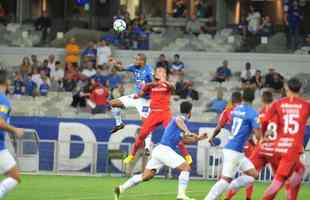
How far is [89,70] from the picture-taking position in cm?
3859

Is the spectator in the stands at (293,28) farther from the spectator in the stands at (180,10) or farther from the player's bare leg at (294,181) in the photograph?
the player's bare leg at (294,181)

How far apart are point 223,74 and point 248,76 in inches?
37.2

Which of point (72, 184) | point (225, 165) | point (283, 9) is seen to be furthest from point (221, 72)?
point (225, 165)

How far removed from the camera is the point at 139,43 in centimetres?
4119

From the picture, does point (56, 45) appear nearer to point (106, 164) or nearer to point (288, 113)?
point (106, 164)

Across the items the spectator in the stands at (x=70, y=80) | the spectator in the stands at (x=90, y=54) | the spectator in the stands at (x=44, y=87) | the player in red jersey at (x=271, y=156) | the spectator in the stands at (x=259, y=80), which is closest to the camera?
the player in red jersey at (x=271, y=156)

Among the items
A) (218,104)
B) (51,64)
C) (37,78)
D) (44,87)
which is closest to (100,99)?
(44,87)

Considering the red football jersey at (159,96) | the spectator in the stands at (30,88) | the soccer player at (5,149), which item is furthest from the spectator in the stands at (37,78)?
the soccer player at (5,149)

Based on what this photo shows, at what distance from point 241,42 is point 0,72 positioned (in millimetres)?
24113

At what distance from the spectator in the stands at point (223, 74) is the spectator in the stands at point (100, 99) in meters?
4.66

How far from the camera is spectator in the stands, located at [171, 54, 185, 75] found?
3844 centimetres

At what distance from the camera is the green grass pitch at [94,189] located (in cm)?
2219

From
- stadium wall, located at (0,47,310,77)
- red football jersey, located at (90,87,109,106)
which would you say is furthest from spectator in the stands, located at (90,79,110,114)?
stadium wall, located at (0,47,310,77)

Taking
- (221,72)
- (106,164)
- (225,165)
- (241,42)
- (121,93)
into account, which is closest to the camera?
(225,165)
